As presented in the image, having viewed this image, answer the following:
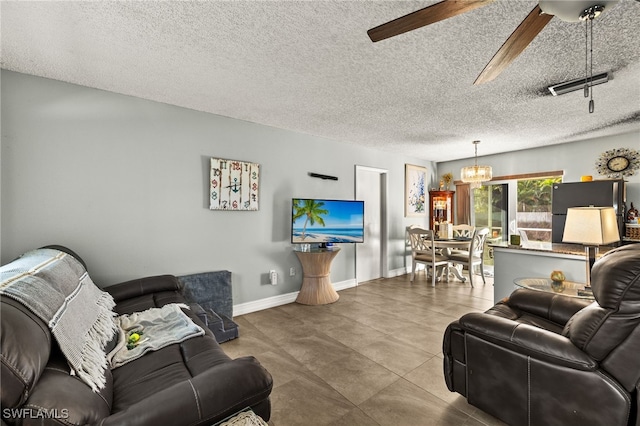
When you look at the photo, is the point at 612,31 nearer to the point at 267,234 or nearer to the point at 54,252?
the point at 267,234

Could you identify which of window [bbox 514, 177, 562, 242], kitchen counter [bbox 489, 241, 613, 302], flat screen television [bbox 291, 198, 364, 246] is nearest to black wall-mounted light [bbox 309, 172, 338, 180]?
flat screen television [bbox 291, 198, 364, 246]

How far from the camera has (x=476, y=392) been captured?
1.68 meters

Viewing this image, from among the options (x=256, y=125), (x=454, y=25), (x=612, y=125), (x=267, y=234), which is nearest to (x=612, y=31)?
(x=454, y=25)

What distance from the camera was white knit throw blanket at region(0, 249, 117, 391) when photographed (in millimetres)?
1160

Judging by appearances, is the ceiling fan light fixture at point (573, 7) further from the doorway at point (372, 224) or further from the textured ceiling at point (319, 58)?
the doorway at point (372, 224)

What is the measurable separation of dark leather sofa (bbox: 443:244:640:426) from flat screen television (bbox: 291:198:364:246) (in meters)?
2.39

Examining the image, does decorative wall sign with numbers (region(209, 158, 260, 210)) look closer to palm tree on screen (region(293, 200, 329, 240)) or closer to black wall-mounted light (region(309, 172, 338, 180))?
palm tree on screen (region(293, 200, 329, 240))

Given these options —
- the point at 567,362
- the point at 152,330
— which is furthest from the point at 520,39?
the point at 152,330

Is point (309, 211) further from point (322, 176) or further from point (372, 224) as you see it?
point (372, 224)

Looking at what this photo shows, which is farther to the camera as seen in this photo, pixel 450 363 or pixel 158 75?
pixel 158 75

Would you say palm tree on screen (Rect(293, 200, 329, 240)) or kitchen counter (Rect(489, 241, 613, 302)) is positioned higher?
palm tree on screen (Rect(293, 200, 329, 240))

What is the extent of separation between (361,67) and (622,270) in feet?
6.68

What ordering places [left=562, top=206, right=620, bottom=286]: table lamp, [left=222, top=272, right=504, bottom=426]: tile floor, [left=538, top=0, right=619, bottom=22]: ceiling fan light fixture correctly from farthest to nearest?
[left=562, top=206, right=620, bottom=286]: table lamp → [left=222, top=272, right=504, bottom=426]: tile floor → [left=538, top=0, right=619, bottom=22]: ceiling fan light fixture

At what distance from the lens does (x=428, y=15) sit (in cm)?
125
